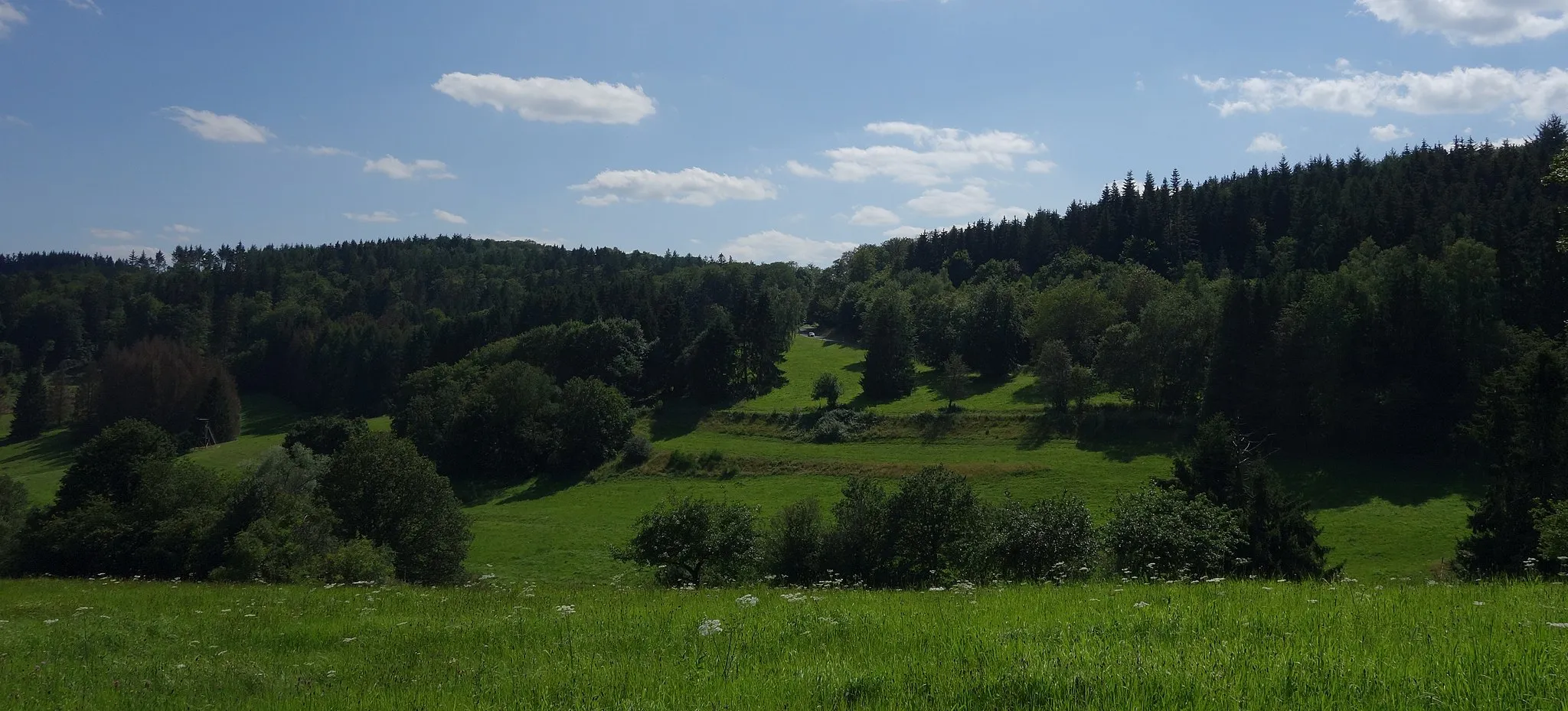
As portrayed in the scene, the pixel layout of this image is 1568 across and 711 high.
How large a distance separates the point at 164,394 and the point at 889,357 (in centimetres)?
10746

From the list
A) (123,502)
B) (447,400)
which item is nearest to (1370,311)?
(123,502)

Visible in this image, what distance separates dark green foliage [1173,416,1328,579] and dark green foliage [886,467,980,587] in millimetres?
8664

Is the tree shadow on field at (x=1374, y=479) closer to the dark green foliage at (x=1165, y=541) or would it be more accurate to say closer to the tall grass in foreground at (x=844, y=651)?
the dark green foliage at (x=1165, y=541)

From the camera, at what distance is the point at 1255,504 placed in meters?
33.5

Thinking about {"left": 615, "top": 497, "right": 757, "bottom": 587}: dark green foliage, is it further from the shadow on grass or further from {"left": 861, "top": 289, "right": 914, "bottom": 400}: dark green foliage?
the shadow on grass

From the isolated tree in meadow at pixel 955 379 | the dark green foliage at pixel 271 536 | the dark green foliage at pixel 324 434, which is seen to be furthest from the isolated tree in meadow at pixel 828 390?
the dark green foliage at pixel 271 536

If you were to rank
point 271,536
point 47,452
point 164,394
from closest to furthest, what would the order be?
point 271,536
point 47,452
point 164,394

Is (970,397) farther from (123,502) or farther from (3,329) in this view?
(3,329)

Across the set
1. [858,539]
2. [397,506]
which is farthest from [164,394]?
[858,539]

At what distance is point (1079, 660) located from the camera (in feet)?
23.2

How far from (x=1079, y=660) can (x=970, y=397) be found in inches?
3528

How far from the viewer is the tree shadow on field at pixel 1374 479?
54125 millimetres

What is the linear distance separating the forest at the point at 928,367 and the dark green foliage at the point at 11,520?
326 millimetres

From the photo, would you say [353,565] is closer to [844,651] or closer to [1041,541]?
[1041,541]
